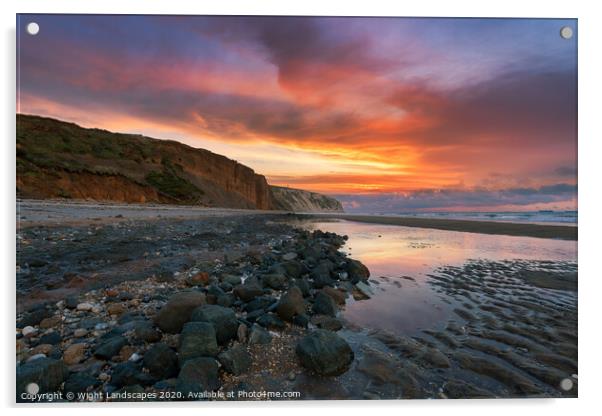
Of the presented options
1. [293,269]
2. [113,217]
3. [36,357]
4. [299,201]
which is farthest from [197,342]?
[299,201]

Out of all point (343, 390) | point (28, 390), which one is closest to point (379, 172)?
point (343, 390)

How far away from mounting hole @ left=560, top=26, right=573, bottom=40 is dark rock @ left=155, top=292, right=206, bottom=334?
5.18 meters

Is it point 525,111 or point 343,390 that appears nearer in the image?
point 343,390

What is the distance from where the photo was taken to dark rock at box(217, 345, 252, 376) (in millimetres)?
2152

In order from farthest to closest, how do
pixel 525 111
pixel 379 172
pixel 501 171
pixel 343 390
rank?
pixel 379 172
pixel 501 171
pixel 525 111
pixel 343 390

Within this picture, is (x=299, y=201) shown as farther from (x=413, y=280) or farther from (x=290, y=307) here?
(x=290, y=307)

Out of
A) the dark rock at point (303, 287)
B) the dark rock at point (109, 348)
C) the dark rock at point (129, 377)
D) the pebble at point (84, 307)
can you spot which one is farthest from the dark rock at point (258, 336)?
the pebble at point (84, 307)

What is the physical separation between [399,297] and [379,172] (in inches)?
80.6

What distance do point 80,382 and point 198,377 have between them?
874 mm

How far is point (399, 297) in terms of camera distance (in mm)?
4191

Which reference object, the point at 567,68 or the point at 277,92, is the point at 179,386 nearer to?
the point at 277,92

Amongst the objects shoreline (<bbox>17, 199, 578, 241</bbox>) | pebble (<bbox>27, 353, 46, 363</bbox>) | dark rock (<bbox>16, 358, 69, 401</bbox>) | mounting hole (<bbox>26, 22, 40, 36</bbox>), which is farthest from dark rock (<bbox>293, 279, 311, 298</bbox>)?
mounting hole (<bbox>26, 22, 40, 36</bbox>)

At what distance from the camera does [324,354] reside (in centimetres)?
227

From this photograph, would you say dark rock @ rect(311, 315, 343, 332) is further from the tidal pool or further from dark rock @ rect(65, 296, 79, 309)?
dark rock @ rect(65, 296, 79, 309)
